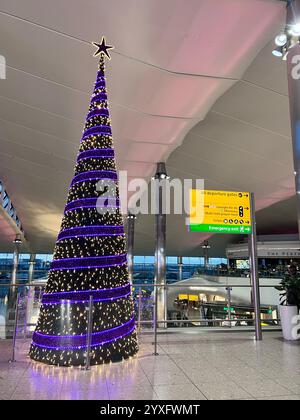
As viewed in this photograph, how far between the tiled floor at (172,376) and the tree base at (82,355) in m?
0.11

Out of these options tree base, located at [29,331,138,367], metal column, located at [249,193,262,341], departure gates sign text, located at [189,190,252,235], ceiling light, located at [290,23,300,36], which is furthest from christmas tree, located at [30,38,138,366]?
ceiling light, located at [290,23,300,36]

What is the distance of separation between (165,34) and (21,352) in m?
5.67

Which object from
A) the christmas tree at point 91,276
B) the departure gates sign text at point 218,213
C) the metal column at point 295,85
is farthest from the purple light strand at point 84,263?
the metal column at point 295,85

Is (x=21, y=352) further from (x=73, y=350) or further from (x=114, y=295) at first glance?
(x=114, y=295)

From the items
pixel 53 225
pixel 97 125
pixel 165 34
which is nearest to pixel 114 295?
pixel 97 125

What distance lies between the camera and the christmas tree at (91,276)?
168 inches

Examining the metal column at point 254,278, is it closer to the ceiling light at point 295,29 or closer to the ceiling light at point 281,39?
the ceiling light at point 281,39

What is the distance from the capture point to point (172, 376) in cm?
381

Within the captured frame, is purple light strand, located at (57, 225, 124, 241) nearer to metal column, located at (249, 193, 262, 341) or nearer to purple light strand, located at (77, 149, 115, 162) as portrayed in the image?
purple light strand, located at (77, 149, 115, 162)

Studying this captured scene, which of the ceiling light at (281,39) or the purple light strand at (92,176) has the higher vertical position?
the ceiling light at (281,39)

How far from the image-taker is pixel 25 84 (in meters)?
8.52

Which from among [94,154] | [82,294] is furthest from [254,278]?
[94,154]

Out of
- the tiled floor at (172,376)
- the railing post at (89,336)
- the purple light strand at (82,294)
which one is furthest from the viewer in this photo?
the purple light strand at (82,294)

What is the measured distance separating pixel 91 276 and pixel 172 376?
5.16ft
